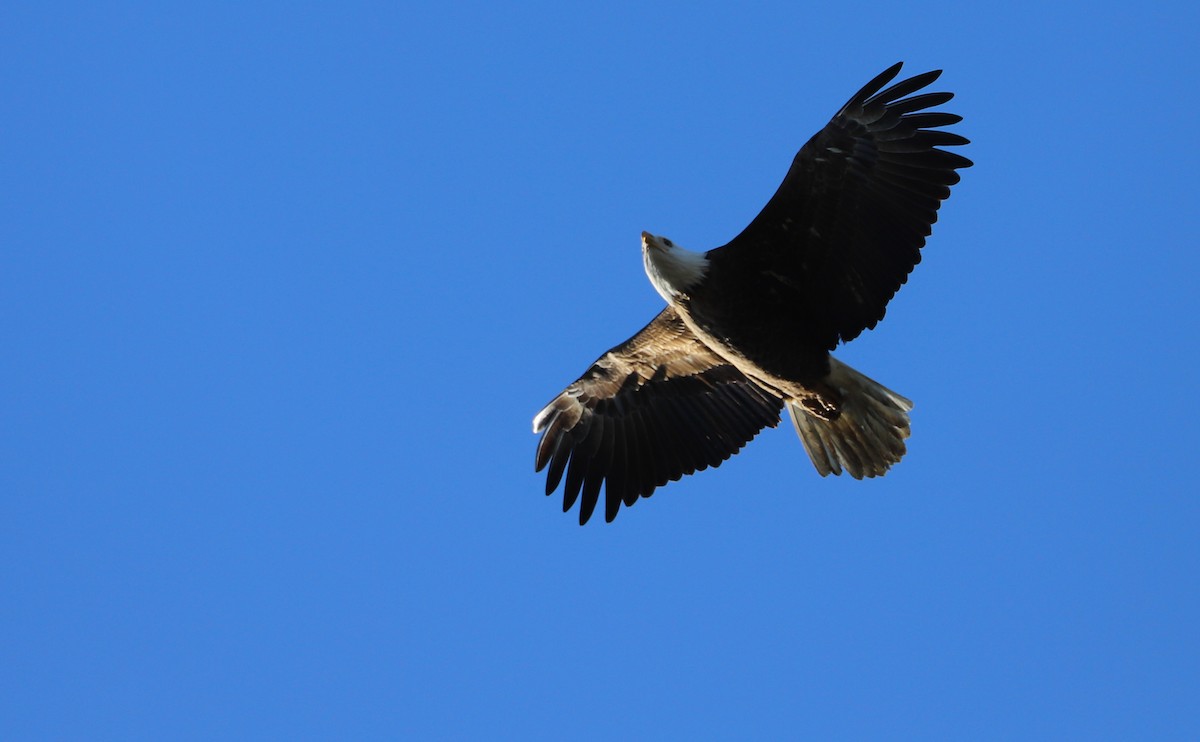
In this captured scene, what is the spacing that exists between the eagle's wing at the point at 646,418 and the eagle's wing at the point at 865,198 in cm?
101

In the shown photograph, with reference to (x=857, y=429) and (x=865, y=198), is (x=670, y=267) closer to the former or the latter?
(x=865, y=198)

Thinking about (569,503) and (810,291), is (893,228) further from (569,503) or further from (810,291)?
(569,503)

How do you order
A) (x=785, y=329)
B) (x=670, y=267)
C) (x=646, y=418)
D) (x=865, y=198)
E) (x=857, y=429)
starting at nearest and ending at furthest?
(x=865, y=198) → (x=670, y=267) → (x=785, y=329) → (x=857, y=429) → (x=646, y=418)

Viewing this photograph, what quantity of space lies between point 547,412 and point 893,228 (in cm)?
273

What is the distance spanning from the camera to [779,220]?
817 centimetres

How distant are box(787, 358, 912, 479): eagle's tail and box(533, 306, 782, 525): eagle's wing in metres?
0.32

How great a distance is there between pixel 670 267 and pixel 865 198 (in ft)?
4.13

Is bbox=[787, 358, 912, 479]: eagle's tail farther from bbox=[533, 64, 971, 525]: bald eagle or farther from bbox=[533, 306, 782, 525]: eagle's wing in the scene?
bbox=[533, 306, 782, 525]: eagle's wing

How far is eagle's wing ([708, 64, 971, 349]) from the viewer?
26.3 feet

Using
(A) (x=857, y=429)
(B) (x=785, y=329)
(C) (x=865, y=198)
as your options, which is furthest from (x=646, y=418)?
(C) (x=865, y=198)

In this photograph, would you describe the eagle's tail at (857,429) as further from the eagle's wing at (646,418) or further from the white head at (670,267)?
the white head at (670,267)

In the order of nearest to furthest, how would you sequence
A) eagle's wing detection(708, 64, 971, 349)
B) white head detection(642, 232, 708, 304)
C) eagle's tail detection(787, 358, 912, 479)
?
eagle's wing detection(708, 64, 971, 349), white head detection(642, 232, 708, 304), eagle's tail detection(787, 358, 912, 479)

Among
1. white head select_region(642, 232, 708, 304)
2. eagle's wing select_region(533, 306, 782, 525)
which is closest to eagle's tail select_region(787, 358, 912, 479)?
eagle's wing select_region(533, 306, 782, 525)

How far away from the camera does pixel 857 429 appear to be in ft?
29.0
